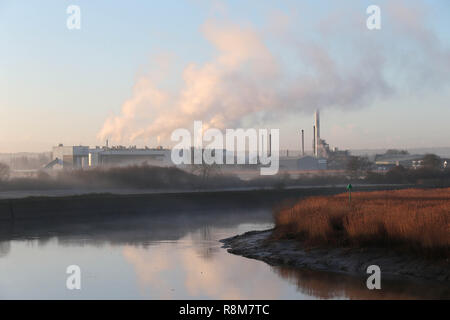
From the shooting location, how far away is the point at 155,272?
983 inches

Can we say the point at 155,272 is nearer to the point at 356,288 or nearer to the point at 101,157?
the point at 356,288

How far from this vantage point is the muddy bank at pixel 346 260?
2192 cm

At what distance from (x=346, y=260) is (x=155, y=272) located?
22.4 feet

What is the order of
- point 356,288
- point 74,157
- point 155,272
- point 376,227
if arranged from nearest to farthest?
point 356,288 < point 155,272 < point 376,227 < point 74,157

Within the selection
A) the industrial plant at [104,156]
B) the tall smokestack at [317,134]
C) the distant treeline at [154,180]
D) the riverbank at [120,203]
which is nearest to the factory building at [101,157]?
the industrial plant at [104,156]

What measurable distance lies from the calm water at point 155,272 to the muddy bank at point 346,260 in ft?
2.27

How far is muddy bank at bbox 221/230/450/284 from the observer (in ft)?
71.9

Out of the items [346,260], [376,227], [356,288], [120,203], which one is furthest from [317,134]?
[356,288]

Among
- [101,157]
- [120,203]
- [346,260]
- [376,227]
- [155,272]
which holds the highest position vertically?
[101,157]

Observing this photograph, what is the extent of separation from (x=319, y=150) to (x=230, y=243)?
117005mm

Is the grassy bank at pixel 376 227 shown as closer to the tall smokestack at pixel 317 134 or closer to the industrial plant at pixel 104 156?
the industrial plant at pixel 104 156

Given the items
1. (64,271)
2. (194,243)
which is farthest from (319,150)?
(64,271)

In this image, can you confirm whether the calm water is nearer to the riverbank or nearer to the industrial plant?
the riverbank

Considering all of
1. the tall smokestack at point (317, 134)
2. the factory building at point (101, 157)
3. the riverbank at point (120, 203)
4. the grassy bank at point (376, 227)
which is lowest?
the riverbank at point (120, 203)
